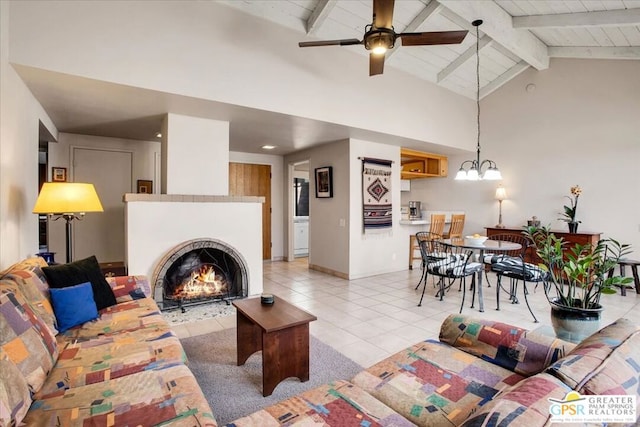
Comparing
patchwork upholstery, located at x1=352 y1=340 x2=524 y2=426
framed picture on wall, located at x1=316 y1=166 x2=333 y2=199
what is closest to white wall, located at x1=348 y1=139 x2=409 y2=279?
framed picture on wall, located at x1=316 y1=166 x2=333 y2=199

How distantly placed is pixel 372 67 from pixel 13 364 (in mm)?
3149

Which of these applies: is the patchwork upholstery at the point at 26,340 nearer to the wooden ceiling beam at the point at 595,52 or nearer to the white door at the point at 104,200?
the white door at the point at 104,200

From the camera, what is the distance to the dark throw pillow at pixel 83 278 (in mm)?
2266

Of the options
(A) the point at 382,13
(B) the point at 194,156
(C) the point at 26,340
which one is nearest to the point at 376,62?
(A) the point at 382,13

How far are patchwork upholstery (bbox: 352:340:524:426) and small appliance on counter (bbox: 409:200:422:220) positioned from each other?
18.7 feet

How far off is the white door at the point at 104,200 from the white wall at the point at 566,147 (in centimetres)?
629

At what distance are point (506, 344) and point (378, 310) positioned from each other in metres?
2.27

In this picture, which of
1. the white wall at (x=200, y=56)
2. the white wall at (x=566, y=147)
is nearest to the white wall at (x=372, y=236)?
the white wall at (x=200, y=56)

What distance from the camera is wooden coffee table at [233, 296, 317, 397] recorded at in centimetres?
208

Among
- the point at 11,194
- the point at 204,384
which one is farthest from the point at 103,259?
the point at 204,384

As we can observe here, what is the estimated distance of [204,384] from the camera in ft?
7.29

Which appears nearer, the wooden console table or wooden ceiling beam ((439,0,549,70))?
wooden ceiling beam ((439,0,549,70))

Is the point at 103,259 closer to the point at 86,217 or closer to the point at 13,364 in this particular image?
the point at 86,217

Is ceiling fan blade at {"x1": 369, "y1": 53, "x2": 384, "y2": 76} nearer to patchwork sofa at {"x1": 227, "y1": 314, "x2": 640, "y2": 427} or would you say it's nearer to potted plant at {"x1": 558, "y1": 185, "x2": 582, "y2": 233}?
patchwork sofa at {"x1": 227, "y1": 314, "x2": 640, "y2": 427}
